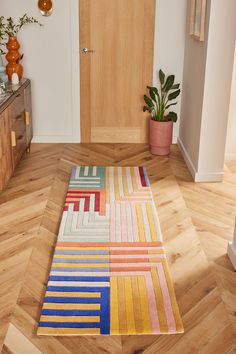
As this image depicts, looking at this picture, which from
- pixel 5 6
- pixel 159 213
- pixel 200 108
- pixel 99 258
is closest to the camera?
pixel 99 258

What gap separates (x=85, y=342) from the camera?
2025mm

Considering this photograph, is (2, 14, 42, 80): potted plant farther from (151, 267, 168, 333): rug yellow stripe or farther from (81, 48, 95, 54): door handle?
(151, 267, 168, 333): rug yellow stripe

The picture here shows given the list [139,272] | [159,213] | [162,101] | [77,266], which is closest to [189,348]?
[139,272]

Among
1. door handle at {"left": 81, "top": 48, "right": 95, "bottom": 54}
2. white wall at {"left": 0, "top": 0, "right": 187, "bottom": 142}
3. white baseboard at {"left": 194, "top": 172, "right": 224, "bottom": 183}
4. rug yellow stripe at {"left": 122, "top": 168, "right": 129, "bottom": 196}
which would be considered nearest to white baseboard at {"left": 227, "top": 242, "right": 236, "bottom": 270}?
rug yellow stripe at {"left": 122, "top": 168, "right": 129, "bottom": 196}

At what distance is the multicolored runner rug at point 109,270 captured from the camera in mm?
2137

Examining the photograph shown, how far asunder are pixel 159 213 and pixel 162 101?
160 cm

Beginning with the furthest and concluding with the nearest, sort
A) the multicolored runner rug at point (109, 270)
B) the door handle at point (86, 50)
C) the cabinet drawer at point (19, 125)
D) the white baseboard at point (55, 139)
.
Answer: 1. the white baseboard at point (55, 139)
2. the door handle at point (86, 50)
3. the cabinet drawer at point (19, 125)
4. the multicolored runner rug at point (109, 270)

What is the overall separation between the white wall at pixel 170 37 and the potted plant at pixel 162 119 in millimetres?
179

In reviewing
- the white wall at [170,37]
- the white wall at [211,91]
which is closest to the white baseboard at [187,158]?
the white wall at [211,91]

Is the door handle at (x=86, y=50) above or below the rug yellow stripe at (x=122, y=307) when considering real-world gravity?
above

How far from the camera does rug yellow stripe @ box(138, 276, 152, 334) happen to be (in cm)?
210

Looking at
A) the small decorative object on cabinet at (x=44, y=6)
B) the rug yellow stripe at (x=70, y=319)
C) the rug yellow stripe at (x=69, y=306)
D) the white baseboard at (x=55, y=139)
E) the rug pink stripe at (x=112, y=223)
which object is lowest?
the rug yellow stripe at (x=70, y=319)

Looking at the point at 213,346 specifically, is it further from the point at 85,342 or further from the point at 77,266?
the point at 77,266

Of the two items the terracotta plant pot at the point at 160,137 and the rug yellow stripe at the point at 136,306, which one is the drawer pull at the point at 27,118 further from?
the rug yellow stripe at the point at 136,306
